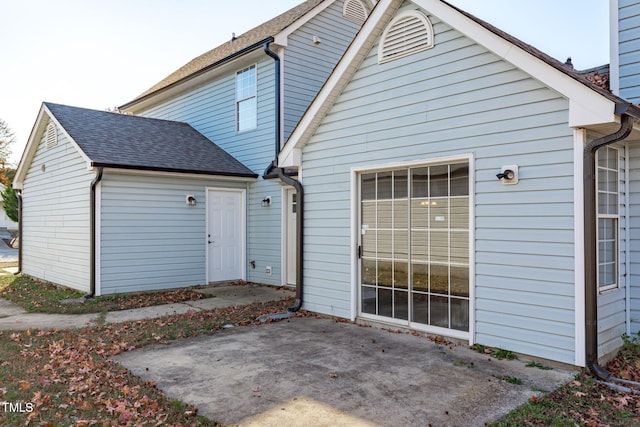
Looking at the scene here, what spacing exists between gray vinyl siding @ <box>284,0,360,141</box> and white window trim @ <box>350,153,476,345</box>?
163 inches

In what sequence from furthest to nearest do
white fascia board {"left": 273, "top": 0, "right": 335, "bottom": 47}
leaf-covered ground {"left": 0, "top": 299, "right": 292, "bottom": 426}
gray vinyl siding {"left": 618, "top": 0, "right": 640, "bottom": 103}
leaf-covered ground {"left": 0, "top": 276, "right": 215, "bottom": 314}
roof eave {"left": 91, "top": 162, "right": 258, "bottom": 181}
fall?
white fascia board {"left": 273, "top": 0, "right": 335, "bottom": 47}, roof eave {"left": 91, "top": 162, "right": 258, "bottom": 181}, leaf-covered ground {"left": 0, "top": 276, "right": 215, "bottom": 314}, gray vinyl siding {"left": 618, "top": 0, "right": 640, "bottom": 103}, leaf-covered ground {"left": 0, "top": 299, "right": 292, "bottom": 426}

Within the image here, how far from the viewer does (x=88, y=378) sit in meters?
4.18

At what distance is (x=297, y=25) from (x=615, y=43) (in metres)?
6.85

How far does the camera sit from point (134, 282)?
900 cm

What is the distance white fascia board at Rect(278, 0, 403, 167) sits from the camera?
5.98 metres

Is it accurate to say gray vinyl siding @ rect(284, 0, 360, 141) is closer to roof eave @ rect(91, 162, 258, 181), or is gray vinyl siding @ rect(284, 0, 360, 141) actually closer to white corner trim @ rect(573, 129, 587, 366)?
roof eave @ rect(91, 162, 258, 181)

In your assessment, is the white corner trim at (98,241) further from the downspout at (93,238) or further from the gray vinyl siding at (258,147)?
the gray vinyl siding at (258,147)

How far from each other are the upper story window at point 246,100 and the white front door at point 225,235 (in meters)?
1.82

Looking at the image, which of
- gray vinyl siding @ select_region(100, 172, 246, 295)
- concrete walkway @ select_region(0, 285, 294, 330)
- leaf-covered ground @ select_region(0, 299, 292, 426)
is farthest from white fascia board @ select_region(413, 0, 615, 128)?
gray vinyl siding @ select_region(100, 172, 246, 295)

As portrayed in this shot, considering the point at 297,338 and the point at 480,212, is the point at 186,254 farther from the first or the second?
the point at 480,212

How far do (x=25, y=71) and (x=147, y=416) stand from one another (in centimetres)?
1993

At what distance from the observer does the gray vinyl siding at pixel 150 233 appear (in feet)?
28.6

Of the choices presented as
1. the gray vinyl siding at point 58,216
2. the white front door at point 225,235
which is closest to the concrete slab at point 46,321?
the gray vinyl siding at point 58,216

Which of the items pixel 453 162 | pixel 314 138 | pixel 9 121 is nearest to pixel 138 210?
pixel 314 138
